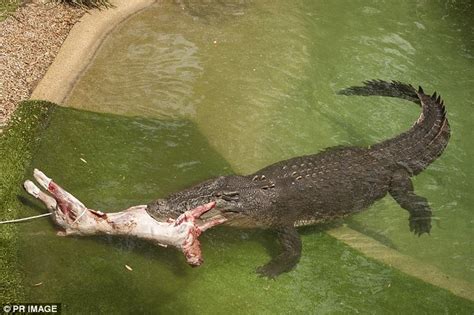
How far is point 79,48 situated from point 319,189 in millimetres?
3335

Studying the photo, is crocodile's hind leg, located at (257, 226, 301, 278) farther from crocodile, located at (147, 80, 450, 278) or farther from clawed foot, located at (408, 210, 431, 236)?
clawed foot, located at (408, 210, 431, 236)

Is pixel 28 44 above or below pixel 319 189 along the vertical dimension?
above

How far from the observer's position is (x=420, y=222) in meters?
5.38

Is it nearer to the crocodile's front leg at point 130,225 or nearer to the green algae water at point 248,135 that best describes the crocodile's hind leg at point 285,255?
the green algae water at point 248,135

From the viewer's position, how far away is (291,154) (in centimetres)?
589

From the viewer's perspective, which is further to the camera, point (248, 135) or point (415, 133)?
point (415, 133)

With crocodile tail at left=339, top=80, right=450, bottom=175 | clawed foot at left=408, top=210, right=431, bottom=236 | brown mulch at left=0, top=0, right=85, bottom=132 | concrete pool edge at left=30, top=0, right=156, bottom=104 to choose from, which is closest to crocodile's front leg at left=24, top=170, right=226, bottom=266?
brown mulch at left=0, top=0, right=85, bottom=132

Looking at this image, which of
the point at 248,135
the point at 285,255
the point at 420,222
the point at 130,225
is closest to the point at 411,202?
the point at 420,222

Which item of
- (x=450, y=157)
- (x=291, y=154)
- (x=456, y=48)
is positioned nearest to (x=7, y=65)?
(x=291, y=154)

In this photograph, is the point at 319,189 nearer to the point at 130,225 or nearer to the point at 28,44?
the point at 130,225

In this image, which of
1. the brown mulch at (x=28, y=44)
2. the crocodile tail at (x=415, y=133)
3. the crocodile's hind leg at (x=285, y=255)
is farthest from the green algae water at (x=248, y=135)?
the brown mulch at (x=28, y=44)

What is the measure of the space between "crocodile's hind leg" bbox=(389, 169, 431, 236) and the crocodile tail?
8.1 inches

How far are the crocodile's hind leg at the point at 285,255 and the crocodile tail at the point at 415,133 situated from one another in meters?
1.45

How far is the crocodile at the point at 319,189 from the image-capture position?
185 inches
